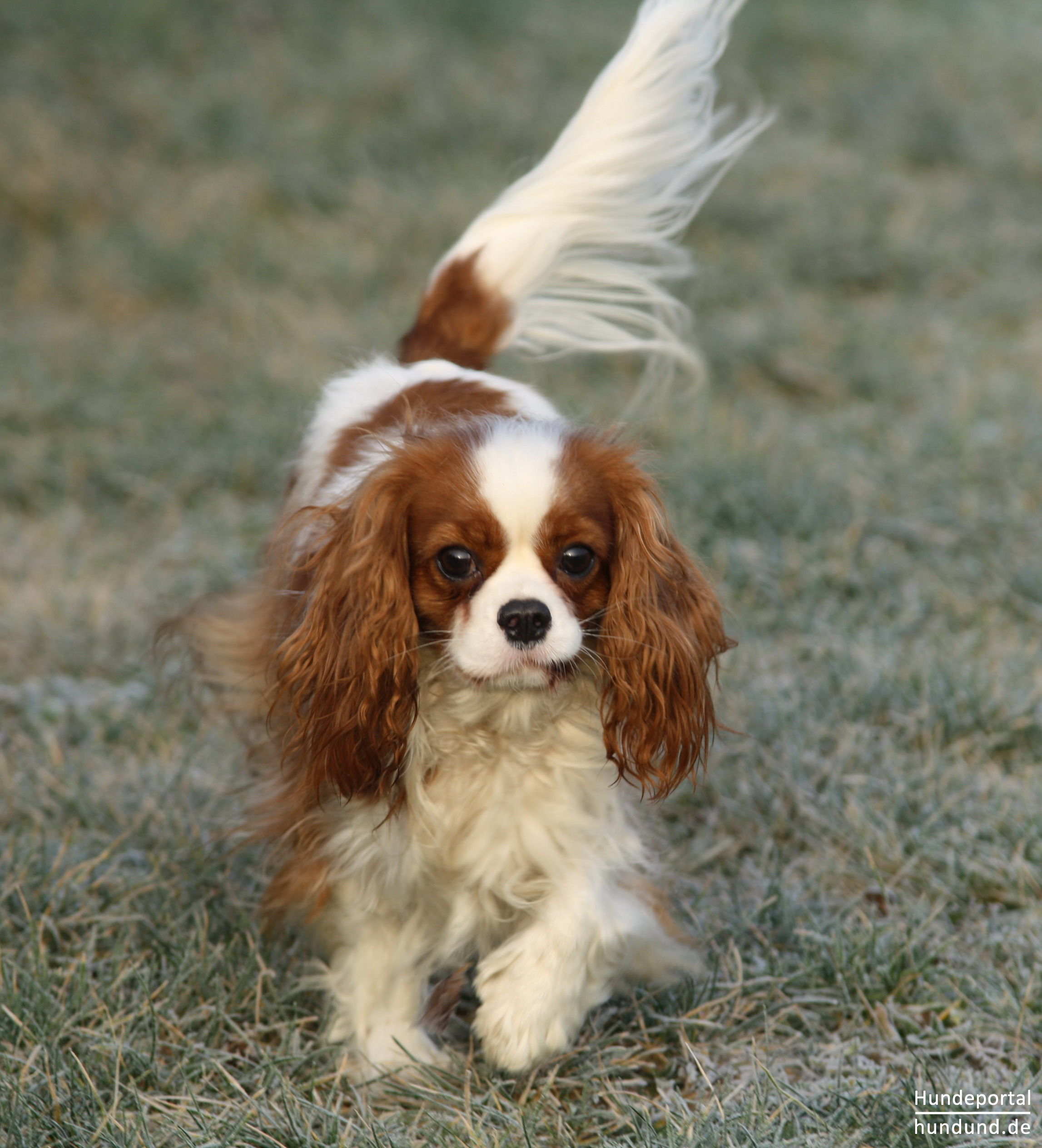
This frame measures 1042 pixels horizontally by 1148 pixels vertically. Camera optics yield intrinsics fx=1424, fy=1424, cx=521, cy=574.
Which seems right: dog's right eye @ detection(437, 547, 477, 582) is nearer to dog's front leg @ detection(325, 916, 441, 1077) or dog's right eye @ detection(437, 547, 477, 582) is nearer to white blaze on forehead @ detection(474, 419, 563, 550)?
white blaze on forehead @ detection(474, 419, 563, 550)

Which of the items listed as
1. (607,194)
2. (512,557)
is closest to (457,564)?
(512,557)

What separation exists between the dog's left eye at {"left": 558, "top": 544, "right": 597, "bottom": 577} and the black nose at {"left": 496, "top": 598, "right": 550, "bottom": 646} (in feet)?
0.42

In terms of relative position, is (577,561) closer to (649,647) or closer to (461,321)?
(649,647)

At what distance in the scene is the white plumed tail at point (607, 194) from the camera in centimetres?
324

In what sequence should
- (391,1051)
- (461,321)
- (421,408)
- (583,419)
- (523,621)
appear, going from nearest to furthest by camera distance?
(523,621) → (391,1051) → (421,408) → (583,419) → (461,321)

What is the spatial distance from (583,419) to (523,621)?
1091mm

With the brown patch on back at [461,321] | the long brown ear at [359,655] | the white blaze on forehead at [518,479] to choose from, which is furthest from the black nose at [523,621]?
the brown patch on back at [461,321]

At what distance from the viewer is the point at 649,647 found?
222 cm

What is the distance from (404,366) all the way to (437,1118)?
1.60m

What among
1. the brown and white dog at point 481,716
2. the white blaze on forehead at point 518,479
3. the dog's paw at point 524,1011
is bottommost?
the dog's paw at point 524,1011

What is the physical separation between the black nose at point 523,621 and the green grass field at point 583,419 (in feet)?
2.47

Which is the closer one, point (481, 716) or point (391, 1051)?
point (481, 716)

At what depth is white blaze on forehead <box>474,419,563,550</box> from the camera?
2.11 meters

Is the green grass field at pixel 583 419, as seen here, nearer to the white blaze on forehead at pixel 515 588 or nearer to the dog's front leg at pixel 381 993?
the dog's front leg at pixel 381 993
